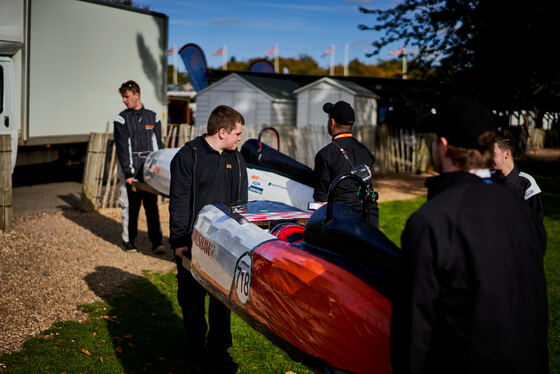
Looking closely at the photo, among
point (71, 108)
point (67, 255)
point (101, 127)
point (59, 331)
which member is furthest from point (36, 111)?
point (59, 331)

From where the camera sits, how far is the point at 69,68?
37.8ft

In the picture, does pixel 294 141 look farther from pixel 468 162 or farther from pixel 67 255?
pixel 468 162

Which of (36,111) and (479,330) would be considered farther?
(36,111)

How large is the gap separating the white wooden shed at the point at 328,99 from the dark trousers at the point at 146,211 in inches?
669

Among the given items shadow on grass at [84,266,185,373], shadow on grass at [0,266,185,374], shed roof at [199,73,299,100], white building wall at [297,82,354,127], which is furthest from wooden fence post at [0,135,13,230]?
shed roof at [199,73,299,100]

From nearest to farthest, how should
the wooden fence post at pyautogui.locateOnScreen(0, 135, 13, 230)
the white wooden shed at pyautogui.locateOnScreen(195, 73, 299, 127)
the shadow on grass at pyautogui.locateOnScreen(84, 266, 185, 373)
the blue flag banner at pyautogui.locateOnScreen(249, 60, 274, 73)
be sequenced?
the shadow on grass at pyautogui.locateOnScreen(84, 266, 185, 373) < the wooden fence post at pyautogui.locateOnScreen(0, 135, 13, 230) < the white wooden shed at pyautogui.locateOnScreen(195, 73, 299, 127) < the blue flag banner at pyautogui.locateOnScreen(249, 60, 274, 73)

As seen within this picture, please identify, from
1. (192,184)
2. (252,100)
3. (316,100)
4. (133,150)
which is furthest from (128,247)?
(252,100)

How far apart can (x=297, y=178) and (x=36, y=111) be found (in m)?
7.22

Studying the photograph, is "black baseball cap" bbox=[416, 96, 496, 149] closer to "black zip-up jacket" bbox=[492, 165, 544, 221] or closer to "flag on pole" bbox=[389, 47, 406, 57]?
"black zip-up jacket" bbox=[492, 165, 544, 221]

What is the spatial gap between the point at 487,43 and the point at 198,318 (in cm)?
1396

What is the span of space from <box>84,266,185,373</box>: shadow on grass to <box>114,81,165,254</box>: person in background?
97 centimetres

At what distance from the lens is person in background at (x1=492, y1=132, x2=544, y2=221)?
385 centimetres

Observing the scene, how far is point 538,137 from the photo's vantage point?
35.9 metres

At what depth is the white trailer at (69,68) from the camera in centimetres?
1019
